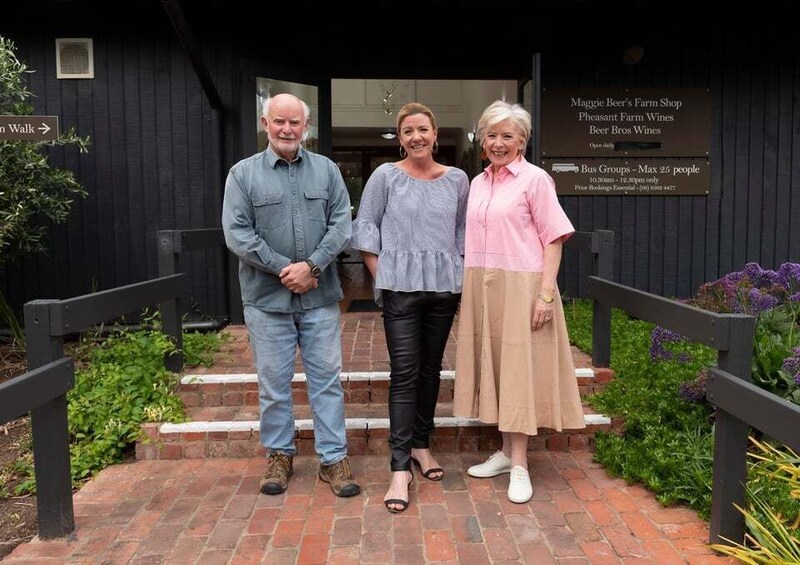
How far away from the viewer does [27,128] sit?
11.0 ft

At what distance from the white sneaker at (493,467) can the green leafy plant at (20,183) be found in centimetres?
342

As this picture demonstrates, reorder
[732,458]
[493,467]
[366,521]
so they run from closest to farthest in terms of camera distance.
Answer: [732,458], [366,521], [493,467]

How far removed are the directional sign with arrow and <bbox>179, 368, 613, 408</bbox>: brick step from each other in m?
1.51

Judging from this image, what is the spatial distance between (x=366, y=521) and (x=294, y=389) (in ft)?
4.07

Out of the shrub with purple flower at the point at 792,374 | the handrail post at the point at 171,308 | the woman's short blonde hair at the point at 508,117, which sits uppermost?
the woman's short blonde hair at the point at 508,117

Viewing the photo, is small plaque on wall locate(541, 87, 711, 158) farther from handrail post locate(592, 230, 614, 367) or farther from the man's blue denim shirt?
the man's blue denim shirt

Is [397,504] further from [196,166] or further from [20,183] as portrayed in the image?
[196,166]

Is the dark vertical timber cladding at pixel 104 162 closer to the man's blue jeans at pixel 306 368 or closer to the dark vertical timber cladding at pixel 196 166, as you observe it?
the dark vertical timber cladding at pixel 196 166

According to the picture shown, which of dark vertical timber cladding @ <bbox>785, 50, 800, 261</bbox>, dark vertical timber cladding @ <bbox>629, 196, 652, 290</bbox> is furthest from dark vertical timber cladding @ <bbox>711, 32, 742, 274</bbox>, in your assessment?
dark vertical timber cladding @ <bbox>629, 196, 652, 290</bbox>

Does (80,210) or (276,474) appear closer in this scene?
(276,474)

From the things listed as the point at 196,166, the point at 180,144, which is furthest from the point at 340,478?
the point at 180,144

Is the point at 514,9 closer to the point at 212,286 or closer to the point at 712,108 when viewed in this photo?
the point at 712,108

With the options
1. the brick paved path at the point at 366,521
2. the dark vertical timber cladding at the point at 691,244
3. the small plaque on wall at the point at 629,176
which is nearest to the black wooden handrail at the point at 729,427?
the brick paved path at the point at 366,521

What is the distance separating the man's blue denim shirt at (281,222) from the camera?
8.56 feet
